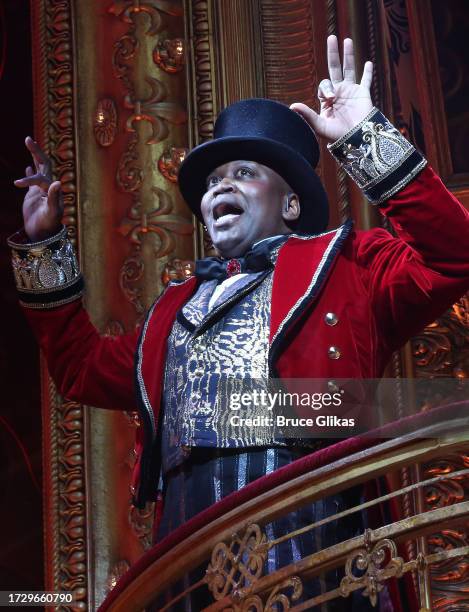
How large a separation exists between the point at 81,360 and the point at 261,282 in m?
0.45

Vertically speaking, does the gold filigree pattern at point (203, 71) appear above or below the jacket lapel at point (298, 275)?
above

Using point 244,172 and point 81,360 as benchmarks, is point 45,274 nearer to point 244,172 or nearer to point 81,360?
point 81,360

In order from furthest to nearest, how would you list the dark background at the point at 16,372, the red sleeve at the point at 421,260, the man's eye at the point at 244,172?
the dark background at the point at 16,372, the man's eye at the point at 244,172, the red sleeve at the point at 421,260

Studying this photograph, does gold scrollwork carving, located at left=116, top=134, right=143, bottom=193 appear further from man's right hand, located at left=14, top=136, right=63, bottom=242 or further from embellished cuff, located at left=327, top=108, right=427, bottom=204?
embellished cuff, located at left=327, top=108, right=427, bottom=204

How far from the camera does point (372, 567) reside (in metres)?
2.17

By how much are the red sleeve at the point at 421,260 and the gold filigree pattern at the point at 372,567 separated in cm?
66

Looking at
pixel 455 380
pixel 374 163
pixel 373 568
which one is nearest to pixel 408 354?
pixel 455 380

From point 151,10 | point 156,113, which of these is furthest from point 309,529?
point 151,10

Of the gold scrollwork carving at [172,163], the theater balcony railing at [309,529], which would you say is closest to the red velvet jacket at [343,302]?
the theater balcony railing at [309,529]

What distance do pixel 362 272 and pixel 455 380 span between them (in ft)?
2.27

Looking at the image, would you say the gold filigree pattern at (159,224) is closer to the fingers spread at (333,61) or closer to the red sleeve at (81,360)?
the red sleeve at (81,360)

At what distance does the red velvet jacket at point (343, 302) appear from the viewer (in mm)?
2691

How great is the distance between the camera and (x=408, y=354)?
3.54 meters

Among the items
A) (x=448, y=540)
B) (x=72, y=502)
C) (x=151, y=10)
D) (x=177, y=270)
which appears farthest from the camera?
(x=151, y=10)
